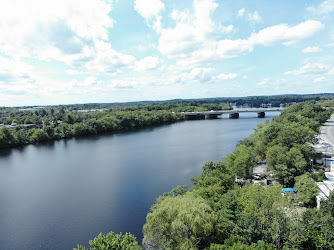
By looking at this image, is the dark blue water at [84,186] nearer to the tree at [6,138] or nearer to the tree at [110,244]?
the tree at [6,138]

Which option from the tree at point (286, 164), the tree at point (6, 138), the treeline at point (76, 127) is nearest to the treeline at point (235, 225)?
the tree at point (286, 164)

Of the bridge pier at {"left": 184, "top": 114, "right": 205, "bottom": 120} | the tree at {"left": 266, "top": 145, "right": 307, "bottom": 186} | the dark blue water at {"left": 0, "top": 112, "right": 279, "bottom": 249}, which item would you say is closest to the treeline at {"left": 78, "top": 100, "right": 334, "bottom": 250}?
the dark blue water at {"left": 0, "top": 112, "right": 279, "bottom": 249}

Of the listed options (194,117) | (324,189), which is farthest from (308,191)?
(194,117)

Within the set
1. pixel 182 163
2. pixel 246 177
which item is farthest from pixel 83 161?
pixel 246 177

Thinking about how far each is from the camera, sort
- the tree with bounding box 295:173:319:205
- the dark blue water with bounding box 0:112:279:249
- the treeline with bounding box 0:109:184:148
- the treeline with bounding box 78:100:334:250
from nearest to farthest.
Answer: the treeline with bounding box 78:100:334:250 < the tree with bounding box 295:173:319:205 < the dark blue water with bounding box 0:112:279:249 < the treeline with bounding box 0:109:184:148

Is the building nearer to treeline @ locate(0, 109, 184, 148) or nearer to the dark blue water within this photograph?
the dark blue water

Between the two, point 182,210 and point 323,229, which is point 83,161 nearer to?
point 182,210
